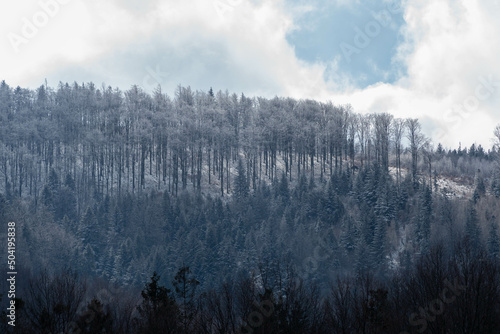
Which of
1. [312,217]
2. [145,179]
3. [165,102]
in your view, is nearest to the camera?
[312,217]

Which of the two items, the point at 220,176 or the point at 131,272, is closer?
the point at 131,272

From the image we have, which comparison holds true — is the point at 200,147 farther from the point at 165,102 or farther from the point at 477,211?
the point at 477,211

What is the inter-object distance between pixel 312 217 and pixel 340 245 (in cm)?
1114

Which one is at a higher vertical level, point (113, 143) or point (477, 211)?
point (113, 143)

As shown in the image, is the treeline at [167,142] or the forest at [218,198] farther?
the treeline at [167,142]

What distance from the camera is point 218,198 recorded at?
91.1 m

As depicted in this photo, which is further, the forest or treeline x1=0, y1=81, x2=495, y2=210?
treeline x1=0, y1=81, x2=495, y2=210

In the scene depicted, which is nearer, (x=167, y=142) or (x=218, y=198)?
(x=218, y=198)

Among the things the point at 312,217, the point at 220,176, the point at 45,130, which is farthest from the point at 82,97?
the point at 312,217

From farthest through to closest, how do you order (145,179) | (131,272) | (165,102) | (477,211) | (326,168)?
(165,102) < (326,168) < (145,179) < (477,211) < (131,272)

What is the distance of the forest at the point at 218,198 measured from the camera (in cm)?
7000

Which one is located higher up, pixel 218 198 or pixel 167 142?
pixel 167 142

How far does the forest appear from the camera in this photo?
70.0m

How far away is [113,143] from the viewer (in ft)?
350
